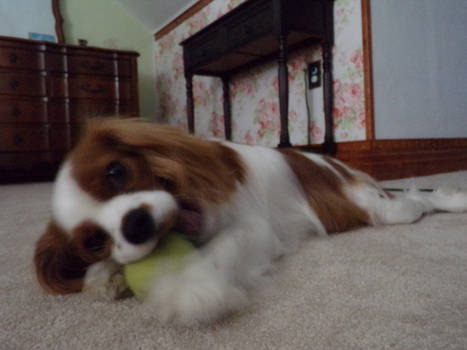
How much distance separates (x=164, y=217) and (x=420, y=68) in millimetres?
2424

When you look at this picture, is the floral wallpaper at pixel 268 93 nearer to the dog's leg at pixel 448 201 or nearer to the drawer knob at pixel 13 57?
the dog's leg at pixel 448 201

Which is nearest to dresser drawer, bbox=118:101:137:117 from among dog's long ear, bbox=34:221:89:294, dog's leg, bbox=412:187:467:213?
dog's leg, bbox=412:187:467:213

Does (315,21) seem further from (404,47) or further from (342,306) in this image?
(342,306)

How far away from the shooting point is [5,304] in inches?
26.2

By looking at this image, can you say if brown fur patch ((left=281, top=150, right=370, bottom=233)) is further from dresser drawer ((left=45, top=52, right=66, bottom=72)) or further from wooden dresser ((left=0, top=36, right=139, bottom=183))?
dresser drawer ((left=45, top=52, right=66, bottom=72))

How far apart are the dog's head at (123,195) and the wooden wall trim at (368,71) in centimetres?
161

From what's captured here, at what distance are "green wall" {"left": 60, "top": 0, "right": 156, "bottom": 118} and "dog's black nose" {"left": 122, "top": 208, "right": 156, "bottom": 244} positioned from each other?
157 inches

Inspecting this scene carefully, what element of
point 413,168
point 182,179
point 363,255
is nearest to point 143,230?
point 182,179

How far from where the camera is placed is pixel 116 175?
0.70 meters

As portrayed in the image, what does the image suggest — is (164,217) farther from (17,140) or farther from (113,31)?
(113,31)

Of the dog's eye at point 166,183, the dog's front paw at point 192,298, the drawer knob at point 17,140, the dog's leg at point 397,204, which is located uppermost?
the drawer knob at point 17,140

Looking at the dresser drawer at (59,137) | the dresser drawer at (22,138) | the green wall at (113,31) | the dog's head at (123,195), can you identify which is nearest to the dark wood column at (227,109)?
the green wall at (113,31)

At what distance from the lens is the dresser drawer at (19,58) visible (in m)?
3.26

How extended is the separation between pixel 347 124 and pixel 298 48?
703mm
